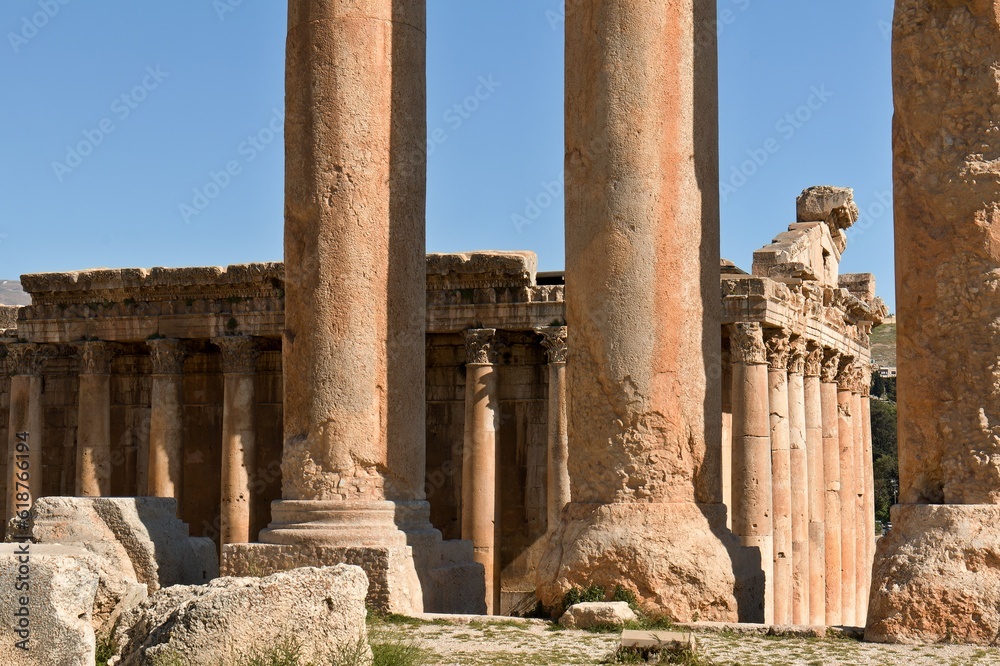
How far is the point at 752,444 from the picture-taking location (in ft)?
85.8

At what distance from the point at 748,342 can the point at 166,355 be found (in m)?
11.9

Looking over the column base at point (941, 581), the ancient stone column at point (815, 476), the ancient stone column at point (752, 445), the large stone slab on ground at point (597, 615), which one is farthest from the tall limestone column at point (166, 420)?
the column base at point (941, 581)

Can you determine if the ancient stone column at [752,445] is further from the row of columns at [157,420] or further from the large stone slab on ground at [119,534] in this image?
the large stone slab on ground at [119,534]

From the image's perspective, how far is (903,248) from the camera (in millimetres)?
12961

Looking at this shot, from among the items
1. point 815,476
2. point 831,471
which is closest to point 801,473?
point 815,476

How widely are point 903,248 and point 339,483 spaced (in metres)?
6.39

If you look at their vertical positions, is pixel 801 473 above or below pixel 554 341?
below

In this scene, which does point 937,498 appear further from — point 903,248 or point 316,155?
point 316,155

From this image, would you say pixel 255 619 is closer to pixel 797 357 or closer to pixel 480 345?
pixel 480 345

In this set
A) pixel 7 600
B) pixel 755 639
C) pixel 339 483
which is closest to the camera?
pixel 7 600

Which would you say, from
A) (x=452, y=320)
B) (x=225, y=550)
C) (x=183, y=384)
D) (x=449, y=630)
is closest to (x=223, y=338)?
(x=183, y=384)

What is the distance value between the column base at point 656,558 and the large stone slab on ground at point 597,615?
34cm

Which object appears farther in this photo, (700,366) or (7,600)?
(700,366)

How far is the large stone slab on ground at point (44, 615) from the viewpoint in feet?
34.3
